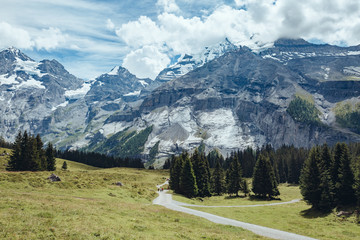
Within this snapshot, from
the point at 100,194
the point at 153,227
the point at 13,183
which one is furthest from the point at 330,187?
the point at 13,183

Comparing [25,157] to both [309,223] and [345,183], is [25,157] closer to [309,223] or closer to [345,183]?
[309,223]

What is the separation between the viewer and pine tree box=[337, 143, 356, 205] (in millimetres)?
42906

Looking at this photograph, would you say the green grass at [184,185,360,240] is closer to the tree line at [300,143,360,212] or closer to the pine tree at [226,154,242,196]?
the tree line at [300,143,360,212]

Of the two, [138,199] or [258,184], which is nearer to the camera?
[138,199]

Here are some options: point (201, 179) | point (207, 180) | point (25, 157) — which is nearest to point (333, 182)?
point (201, 179)

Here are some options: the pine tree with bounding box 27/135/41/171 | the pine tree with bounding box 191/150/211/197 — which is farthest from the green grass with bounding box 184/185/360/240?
the pine tree with bounding box 27/135/41/171

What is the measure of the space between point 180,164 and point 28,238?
6201 cm

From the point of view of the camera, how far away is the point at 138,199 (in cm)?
5000

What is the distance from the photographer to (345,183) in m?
43.7

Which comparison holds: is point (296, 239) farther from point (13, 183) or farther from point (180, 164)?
point (180, 164)

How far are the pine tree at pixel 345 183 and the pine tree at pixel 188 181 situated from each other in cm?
3468

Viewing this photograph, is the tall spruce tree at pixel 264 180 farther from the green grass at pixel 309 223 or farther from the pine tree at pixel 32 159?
the pine tree at pixel 32 159

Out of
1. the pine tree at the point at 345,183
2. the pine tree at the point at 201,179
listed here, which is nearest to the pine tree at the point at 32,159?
the pine tree at the point at 201,179

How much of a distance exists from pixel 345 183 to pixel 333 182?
4.93 meters
